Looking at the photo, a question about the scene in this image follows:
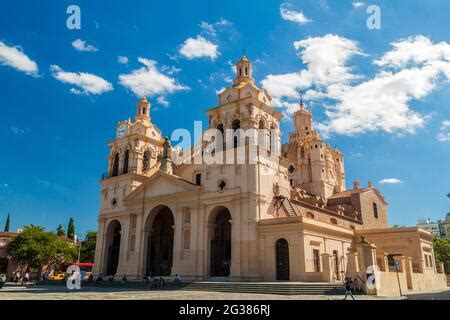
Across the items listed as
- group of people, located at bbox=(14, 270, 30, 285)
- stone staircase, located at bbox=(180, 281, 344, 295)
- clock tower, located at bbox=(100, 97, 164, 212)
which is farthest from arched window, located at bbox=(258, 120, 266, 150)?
group of people, located at bbox=(14, 270, 30, 285)

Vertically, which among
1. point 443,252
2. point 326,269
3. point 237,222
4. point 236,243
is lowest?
point 326,269

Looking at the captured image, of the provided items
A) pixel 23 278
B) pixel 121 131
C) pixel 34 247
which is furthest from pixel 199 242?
pixel 34 247

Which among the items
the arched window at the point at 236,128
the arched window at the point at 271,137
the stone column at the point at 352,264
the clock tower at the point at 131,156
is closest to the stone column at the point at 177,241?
the arched window at the point at 236,128

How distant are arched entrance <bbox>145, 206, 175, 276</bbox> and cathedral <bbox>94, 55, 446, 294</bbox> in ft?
0.35

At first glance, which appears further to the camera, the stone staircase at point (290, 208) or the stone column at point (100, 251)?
the stone column at point (100, 251)

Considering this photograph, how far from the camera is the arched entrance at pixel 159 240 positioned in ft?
123

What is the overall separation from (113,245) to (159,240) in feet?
24.3

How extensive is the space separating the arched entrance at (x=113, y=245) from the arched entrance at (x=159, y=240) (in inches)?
200

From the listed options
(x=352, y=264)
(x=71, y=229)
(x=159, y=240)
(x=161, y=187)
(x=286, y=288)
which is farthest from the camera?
(x=71, y=229)

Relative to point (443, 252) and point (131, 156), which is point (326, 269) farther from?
point (443, 252)

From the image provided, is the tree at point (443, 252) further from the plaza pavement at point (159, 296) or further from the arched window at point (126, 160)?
the arched window at point (126, 160)

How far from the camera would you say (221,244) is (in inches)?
1314

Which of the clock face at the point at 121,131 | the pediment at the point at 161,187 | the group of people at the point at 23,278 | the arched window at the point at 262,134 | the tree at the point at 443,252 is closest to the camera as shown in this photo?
the arched window at the point at 262,134

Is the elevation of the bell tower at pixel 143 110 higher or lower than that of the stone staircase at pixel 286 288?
higher
